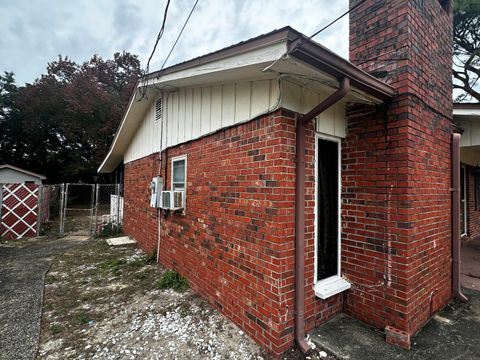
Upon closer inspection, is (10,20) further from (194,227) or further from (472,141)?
(472,141)

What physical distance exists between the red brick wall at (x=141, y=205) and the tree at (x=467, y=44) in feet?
42.3

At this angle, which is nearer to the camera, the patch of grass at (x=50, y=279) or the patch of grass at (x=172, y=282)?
the patch of grass at (x=172, y=282)

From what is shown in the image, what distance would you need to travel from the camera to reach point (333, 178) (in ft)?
10.3

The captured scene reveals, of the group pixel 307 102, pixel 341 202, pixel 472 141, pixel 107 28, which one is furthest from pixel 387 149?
pixel 107 28

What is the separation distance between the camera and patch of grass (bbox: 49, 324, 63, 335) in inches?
119

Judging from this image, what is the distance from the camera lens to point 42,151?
23.7 meters

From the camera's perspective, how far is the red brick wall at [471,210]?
7.51 m

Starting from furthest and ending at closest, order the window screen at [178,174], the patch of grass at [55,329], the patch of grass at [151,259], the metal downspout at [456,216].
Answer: the patch of grass at [151,259] → the window screen at [178,174] → the metal downspout at [456,216] → the patch of grass at [55,329]

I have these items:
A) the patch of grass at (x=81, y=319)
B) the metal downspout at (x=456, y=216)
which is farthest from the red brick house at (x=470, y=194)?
the patch of grass at (x=81, y=319)

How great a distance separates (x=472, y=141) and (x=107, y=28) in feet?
27.4

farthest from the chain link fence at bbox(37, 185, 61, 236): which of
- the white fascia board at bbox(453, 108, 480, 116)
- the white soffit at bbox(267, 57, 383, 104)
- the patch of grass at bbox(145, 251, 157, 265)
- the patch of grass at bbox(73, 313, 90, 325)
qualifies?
the white fascia board at bbox(453, 108, 480, 116)

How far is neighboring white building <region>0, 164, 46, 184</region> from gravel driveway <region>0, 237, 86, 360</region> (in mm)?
9682

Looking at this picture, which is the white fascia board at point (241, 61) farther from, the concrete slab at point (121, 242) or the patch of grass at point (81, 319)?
the concrete slab at point (121, 242)

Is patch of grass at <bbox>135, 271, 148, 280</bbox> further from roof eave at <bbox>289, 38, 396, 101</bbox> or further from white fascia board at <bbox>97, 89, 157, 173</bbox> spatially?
roof eave at <bbox>289, 38, 396, 101</bbox>
